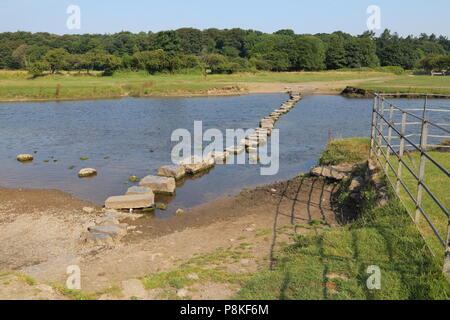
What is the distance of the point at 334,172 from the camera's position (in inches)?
564

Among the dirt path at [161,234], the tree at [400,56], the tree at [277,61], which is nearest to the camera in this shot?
the dirt path at [161,234]

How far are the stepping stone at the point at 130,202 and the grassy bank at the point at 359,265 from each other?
585cm

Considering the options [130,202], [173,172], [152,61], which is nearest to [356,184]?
[130,202]

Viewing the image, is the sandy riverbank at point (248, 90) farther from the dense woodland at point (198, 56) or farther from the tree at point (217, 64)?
the dense woodland at point (198, 56)

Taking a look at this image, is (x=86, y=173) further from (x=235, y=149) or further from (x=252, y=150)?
(x=252, y=150)

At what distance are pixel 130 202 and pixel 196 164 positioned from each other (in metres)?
4.95

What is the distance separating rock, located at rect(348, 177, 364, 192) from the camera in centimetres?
1196

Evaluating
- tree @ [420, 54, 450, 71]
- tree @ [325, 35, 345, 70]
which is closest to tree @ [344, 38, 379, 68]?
tree @ [325, 35, 345, 70]

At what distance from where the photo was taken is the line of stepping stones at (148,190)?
1051 cm

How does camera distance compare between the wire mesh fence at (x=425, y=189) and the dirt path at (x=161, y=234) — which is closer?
the wire mesh fence at (x=425, y=189)

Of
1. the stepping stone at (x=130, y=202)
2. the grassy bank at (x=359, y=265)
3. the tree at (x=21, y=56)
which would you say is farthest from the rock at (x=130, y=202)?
the tree at (x=21, y=56)

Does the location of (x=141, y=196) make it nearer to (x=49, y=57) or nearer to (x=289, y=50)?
(x=49, y=57)

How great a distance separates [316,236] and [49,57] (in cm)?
7546
